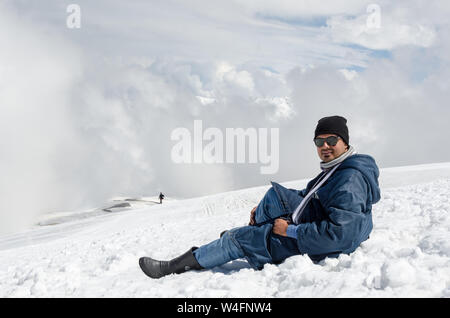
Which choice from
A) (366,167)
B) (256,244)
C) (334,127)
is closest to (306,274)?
(256,244)

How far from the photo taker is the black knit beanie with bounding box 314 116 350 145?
380 cm

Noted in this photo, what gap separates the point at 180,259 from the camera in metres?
4.12

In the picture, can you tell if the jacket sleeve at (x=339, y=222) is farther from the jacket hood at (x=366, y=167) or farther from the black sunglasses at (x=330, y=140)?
the black sunglasses at (x=330, y=140)

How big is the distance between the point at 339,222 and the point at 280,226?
567mm

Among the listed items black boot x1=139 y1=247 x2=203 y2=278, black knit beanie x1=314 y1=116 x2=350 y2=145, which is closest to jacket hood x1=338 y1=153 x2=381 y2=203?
black knit beanie x1=314 y1=116 x2=350 y2=145

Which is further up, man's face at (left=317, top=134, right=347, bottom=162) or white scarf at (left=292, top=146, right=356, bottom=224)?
man's face at (left=317, top=134, right=347, bottom=162)

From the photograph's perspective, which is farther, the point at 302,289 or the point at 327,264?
the point at 327,264

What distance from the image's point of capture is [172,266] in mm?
4109

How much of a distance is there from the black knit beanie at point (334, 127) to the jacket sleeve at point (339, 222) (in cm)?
46

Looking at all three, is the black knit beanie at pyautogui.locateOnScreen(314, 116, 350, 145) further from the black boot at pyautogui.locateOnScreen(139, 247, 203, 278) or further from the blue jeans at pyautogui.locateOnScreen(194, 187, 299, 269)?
the black boot at pyautogui.locateOnScreen(139, 247, 203, 278)
